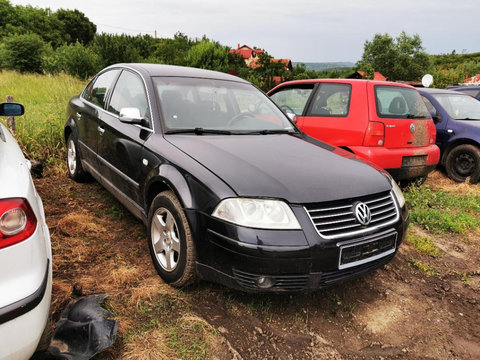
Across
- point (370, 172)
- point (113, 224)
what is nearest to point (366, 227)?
point (370, 172)

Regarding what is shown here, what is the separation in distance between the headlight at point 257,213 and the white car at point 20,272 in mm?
987

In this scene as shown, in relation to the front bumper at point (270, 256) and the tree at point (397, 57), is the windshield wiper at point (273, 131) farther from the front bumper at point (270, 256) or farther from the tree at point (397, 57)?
the tree at point (397, 57)

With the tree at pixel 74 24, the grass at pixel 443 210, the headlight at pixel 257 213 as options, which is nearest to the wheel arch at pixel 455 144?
the grass at pixel 443 210

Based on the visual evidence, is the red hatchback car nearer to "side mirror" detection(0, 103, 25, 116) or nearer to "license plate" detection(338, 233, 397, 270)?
"license plate" detection(338, 233, 397, 270)

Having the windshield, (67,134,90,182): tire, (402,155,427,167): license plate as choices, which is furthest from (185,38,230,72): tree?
(402,155,427,167): license plate

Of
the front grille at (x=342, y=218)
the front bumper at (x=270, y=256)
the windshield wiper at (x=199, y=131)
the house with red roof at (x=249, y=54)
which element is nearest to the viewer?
the front bumper at (x=270, y=256)

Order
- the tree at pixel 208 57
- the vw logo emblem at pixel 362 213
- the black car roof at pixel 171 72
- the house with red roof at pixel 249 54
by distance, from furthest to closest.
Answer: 1. the house with red roof at pixel 249 54
2. the tree at pixel 208 57
3. the black car roof at pixel 171 72
4. the vw logo emblem at pixel 362 213

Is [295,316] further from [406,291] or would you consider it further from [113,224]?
[113,224]

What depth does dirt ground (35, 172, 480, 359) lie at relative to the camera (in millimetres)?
2178

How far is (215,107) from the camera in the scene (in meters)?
3.39

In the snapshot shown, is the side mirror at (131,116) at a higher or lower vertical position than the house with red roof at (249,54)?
lower

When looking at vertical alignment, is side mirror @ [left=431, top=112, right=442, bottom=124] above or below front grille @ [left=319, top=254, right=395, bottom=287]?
above

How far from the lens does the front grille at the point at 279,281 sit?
2156mm

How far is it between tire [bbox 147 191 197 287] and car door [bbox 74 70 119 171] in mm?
1577
